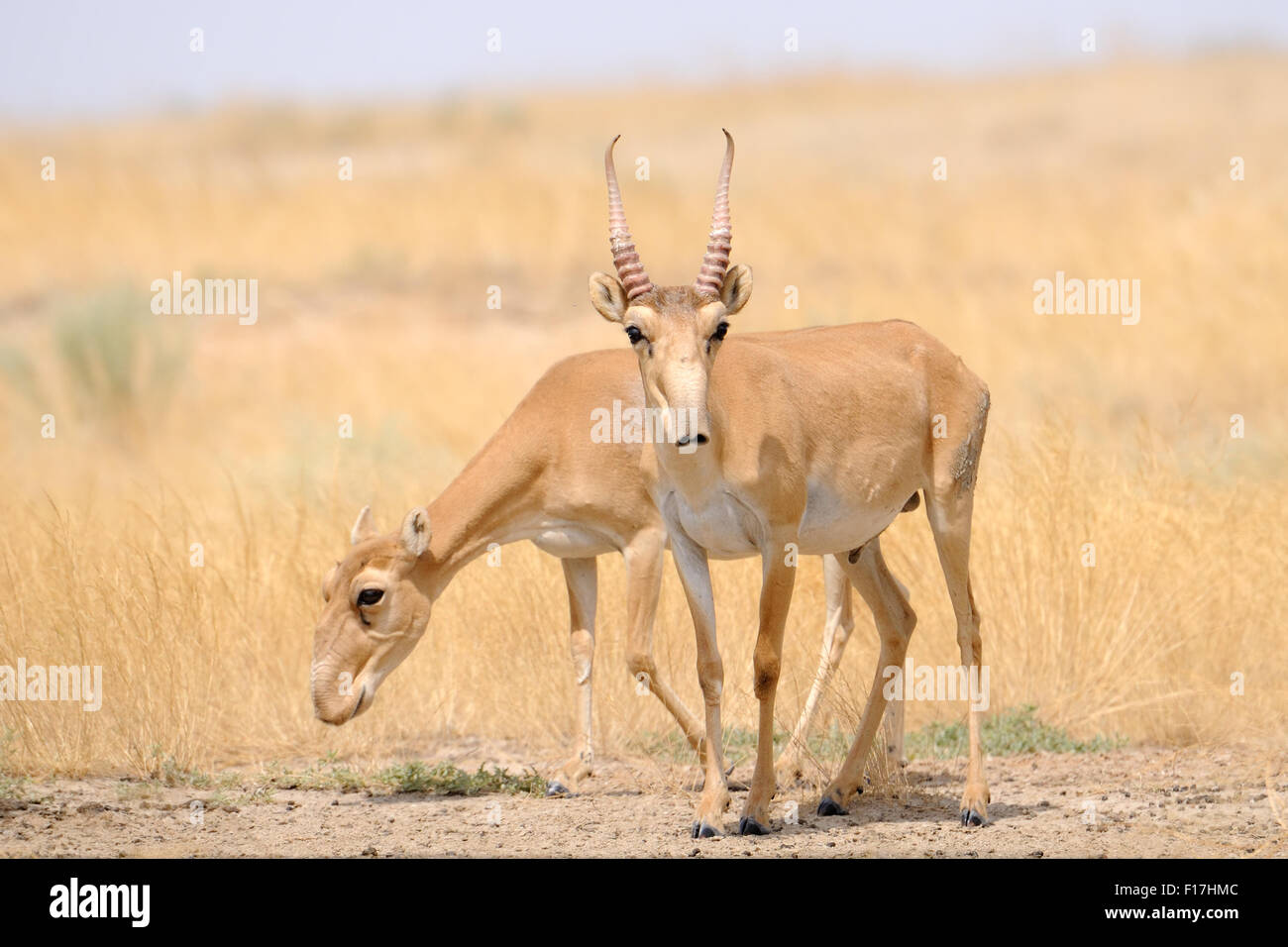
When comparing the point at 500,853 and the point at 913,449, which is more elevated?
the point at 913,449

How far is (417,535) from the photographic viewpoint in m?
8.91

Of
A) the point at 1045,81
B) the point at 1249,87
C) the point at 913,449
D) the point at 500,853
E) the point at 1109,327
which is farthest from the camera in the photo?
the point at 1045,81

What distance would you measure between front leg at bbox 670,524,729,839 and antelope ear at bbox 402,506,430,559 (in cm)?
158

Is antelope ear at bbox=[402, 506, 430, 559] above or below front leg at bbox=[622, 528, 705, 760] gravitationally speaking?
above

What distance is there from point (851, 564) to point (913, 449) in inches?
31.1

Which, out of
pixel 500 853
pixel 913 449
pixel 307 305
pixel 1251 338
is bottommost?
pixel 500 853

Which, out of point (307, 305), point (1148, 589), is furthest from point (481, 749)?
point (307, 305)

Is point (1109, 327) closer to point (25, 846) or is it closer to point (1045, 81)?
point (25, 846)

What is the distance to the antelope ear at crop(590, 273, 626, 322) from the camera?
7.52m

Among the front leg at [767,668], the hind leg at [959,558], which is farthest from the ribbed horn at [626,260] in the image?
the hind leg at [959,558]

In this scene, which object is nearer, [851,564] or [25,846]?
[25,846]

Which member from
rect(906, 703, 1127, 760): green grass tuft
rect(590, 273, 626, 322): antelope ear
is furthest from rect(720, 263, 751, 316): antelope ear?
rect(906, 703, 1127, 760): green grass tuft

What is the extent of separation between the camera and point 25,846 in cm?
755

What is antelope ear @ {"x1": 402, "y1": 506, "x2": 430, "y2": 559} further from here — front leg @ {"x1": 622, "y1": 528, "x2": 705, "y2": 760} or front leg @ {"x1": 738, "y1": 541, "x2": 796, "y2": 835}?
front leg @ {"x1": 738, "y1": 541, "x2": 796, "y2": 835}
